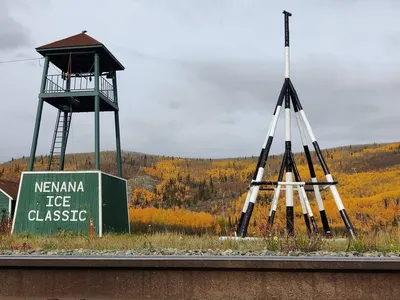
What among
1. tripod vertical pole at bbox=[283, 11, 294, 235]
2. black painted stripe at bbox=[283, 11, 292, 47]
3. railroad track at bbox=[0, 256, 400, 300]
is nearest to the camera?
railroad track at bbox=[0, 256, 400, 300]

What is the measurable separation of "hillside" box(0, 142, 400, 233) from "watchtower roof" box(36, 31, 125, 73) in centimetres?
1092

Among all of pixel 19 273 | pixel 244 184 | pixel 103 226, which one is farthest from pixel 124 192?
pixel 244 184

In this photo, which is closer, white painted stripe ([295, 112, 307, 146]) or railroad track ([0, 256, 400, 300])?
railroad track ([0, 256, 400, 300])

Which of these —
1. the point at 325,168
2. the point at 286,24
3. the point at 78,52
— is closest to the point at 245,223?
the point at 325,168

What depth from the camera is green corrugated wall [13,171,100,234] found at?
64.7 ft

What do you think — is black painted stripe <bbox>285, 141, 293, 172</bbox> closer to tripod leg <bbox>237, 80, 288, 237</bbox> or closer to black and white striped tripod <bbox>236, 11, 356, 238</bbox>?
black and white striped tripod <bbox>236, 11, 356, 238</bbox>

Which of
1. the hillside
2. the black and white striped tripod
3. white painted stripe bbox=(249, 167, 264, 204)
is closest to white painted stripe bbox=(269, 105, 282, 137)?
the black and white striped tripod

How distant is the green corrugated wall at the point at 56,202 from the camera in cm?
1972

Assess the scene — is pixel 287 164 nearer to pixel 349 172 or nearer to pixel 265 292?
pixel 265 292

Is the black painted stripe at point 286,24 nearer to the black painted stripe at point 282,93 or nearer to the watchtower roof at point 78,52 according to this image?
the black painted stripe at point 282,93

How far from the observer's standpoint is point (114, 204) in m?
22.2

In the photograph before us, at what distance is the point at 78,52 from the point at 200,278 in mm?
19232

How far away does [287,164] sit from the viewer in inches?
593

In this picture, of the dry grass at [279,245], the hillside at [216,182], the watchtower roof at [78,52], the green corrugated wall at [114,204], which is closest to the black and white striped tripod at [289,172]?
the dry grass at [279,245]
